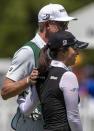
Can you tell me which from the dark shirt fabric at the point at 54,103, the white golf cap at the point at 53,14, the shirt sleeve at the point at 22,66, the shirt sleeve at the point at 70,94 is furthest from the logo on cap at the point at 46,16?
the shirt sleeve at the point at 70,94

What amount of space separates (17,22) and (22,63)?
2502cm

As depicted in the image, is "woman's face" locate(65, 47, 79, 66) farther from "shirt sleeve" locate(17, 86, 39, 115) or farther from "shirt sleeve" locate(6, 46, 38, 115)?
"shirt sleeve" locate(6, 46, 38, 115)

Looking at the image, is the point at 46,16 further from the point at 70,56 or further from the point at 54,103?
the point at 54,103

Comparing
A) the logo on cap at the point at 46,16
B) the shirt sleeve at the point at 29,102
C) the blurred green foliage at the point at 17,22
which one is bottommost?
the blurred green foliage at the point at 17,22

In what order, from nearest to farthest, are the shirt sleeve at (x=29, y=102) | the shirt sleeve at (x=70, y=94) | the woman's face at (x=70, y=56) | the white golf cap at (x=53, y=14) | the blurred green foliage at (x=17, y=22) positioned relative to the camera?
1. the shirt sleeve at (x=70, y=94)
2. the woman's face at (x=70, y=56)
3. the shirt sleeve at (x=29, y=102)
4. the white golf cap at (x=53, y=14)
5. the blurred green foliage at (x=17, y=22)

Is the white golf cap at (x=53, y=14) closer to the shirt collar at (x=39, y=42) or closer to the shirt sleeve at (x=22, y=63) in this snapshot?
the shirt collar at (x=39, y=42)

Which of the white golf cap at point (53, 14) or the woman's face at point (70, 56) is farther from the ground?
the white golf cap at point (53, 14)

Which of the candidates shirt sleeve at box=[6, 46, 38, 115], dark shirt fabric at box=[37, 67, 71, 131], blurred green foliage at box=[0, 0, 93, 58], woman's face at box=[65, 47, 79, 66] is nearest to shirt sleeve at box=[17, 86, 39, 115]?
shirt sleeve at box=[6, 46, 38, 115]

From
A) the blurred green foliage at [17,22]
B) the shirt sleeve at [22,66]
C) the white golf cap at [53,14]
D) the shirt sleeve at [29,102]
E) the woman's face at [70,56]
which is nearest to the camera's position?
the woman's face at [70,56]

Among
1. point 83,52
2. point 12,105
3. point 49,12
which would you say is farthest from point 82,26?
point 83,52

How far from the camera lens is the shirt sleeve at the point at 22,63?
22.0 ft

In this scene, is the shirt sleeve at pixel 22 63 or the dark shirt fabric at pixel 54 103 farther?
the shirt sleeve at pixel 22 63

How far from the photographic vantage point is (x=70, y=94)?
594 centimetres

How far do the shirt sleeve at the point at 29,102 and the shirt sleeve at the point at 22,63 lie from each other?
0.83ft
